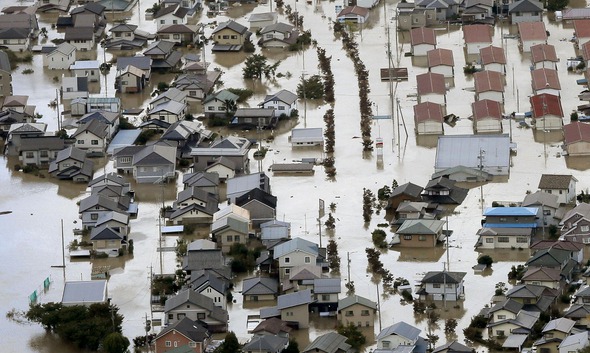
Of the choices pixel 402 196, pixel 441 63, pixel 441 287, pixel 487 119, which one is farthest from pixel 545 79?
pixel 441 287

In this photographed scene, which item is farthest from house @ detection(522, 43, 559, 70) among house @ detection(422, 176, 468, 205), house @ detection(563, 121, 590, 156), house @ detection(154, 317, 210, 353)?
house @ detection(154, 317, 210, 353)

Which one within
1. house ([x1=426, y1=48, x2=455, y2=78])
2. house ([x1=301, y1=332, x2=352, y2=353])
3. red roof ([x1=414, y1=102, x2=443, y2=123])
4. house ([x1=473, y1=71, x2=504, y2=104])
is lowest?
house ([x1=301, y1=332, x2=352, y2=353])

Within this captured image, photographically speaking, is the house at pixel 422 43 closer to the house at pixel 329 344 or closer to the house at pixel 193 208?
the house at pixel 193 208

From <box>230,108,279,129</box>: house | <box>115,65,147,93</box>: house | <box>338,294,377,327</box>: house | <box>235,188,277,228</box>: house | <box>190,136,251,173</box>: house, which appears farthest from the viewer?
<box>115,65,147,93</box>: house

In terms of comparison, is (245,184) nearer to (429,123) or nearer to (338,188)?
(338,188)

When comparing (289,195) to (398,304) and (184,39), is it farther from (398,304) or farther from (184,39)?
(184,39)

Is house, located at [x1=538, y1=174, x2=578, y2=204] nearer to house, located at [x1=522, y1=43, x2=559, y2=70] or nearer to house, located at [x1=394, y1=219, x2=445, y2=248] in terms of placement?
house, located at [x1=394, y1=219, x2=445, y2=248]

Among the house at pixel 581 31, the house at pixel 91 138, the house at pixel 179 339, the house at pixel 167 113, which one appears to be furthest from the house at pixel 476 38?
the house at pixel 179 339
